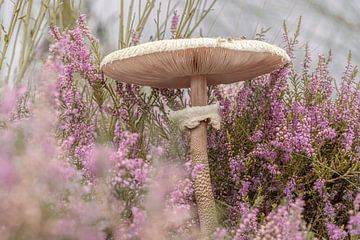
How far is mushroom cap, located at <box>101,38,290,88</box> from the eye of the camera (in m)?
1.03

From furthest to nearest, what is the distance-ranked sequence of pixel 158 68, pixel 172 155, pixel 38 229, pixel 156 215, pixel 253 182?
1. pixel 253 182
2. pixel 158 68
3. pixel 172 155
4. pixel 156 215
5. pixel 38 229

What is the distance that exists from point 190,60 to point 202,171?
9.8 inches

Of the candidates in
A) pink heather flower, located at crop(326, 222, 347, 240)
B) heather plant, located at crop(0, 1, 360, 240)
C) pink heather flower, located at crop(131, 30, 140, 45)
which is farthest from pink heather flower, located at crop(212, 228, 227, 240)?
pink heather flower, located at crop(131, 30, 140, 45)

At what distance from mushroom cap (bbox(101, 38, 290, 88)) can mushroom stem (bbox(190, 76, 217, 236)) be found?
1.6 inches

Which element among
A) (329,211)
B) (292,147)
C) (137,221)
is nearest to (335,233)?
(329,211)

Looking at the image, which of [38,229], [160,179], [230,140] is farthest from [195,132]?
[38,229]

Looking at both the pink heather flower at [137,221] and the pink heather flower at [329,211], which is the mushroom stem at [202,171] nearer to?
the pink heather flower at [329,211]

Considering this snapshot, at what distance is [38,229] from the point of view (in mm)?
557

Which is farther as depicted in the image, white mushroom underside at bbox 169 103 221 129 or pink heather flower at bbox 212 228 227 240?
white mushroom underside at bbox 169 103 221 129

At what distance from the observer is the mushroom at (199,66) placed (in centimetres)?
103

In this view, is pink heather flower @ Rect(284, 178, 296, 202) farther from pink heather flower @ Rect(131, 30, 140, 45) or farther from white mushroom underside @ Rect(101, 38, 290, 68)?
pink heather flower @ Rect(131, 30, 140, 45)

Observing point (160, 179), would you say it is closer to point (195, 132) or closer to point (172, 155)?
point (172, 155)

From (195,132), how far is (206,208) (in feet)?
0.57

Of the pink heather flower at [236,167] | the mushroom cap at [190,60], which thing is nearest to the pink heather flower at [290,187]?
the pink heather flower at [236,167]
